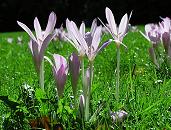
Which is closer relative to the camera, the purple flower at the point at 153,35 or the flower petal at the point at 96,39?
the flower petal at the point at 96,39

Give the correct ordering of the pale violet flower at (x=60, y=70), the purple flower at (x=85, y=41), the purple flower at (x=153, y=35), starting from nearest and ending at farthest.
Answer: the purple flower at (x=85, y=41) < the pale violet flower at (x=60, y=70) < the purple flower at (x=153, y=35)

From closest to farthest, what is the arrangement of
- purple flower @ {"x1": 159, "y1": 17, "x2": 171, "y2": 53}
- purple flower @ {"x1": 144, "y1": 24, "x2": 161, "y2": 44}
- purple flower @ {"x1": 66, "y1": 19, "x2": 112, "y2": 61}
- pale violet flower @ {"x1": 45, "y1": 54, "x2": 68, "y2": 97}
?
purple flower @ {"x1": 66, "y1": 19, "x2": 112, "y2": 61}, pale violet flower @ {"x1": 45, "y1": 54, "x2": 68, "y2": 97}, purple flower @ {"x1": 159, "y1": 17, "x2": 171, "y2": 53}, purple flower @ {"x1": 144, "y1": 24, "x2": 161, "y2": 44}

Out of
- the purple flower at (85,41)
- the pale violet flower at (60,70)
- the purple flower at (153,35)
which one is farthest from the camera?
the purple flower at (153,35)

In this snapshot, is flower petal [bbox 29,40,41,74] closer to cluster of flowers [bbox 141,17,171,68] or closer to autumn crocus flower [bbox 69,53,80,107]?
autumn crocus flower [bbox 69,53,80,107]

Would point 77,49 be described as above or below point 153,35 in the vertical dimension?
below

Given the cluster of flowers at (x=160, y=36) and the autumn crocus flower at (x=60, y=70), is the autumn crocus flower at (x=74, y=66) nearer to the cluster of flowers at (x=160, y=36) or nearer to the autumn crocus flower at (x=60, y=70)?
the autumn crocus flower at (x=60, y=70)

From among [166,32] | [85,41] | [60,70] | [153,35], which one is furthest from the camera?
[153,35]

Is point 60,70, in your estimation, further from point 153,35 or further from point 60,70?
point 153,35

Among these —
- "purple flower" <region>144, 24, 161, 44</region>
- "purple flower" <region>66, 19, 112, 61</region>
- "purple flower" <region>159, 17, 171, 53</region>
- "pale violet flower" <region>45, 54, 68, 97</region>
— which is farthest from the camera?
"purple flower" <region>144, 24, 161, 44</region>

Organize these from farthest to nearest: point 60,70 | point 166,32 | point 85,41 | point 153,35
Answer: point 153,35 → point 166,32 → point 60,70 → point 85,41

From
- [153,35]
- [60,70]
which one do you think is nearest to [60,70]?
[60,70]

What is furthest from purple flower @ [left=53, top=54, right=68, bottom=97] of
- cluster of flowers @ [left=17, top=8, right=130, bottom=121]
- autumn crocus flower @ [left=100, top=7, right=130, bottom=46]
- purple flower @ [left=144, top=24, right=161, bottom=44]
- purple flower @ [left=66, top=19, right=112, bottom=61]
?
purple flower @ [left=144, top=24, right=161, bottom=44]

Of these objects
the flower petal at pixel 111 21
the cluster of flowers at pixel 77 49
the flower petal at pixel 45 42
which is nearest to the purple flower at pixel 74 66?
the cluster of flowers at pixel 77 49
